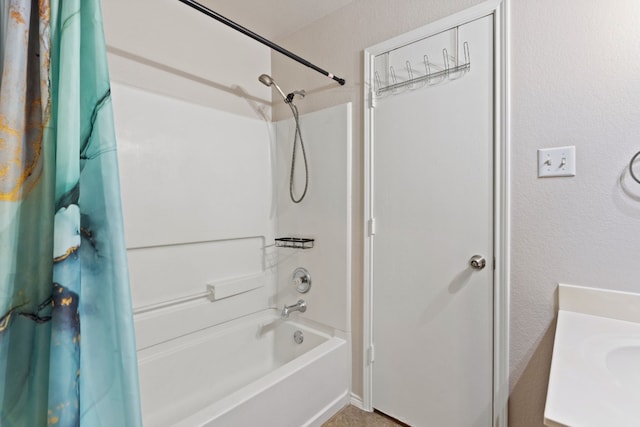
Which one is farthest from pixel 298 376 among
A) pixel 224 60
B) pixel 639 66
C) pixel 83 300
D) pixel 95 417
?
pixel 224 60

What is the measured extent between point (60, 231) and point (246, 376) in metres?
1.76

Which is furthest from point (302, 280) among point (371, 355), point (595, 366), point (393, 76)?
point (595, 366)

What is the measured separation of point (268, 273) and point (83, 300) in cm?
161

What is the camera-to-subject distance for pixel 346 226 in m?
1.87

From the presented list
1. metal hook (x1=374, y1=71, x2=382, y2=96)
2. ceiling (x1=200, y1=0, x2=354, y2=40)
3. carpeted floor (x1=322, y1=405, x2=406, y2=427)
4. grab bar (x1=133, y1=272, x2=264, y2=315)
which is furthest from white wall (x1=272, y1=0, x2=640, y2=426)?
grab bar (x1=133, y1=272, x2=264, y2=315)

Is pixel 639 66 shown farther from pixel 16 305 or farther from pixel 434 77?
pixel 16 305

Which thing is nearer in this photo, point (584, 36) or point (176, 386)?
A: point (584, 36)

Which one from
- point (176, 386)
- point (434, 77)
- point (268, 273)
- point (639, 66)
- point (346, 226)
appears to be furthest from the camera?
point (268, 273)

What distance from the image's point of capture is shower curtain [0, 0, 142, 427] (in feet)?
1.97

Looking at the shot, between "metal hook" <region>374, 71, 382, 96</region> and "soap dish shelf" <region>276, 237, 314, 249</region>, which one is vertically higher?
"metal hook" <region>374, 71, 382, 96</region>

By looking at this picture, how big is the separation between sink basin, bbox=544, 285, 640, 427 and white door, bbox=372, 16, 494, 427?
0.36 metres

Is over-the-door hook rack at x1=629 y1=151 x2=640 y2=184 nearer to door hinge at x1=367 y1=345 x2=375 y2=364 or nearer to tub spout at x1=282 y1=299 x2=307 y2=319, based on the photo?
door hinge at x1=367 y1=345 x2=375 y2=364

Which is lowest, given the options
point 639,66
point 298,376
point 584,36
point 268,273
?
point 298,376

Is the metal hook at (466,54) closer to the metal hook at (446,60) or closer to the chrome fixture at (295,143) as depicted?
the metal hook at (446,60)
